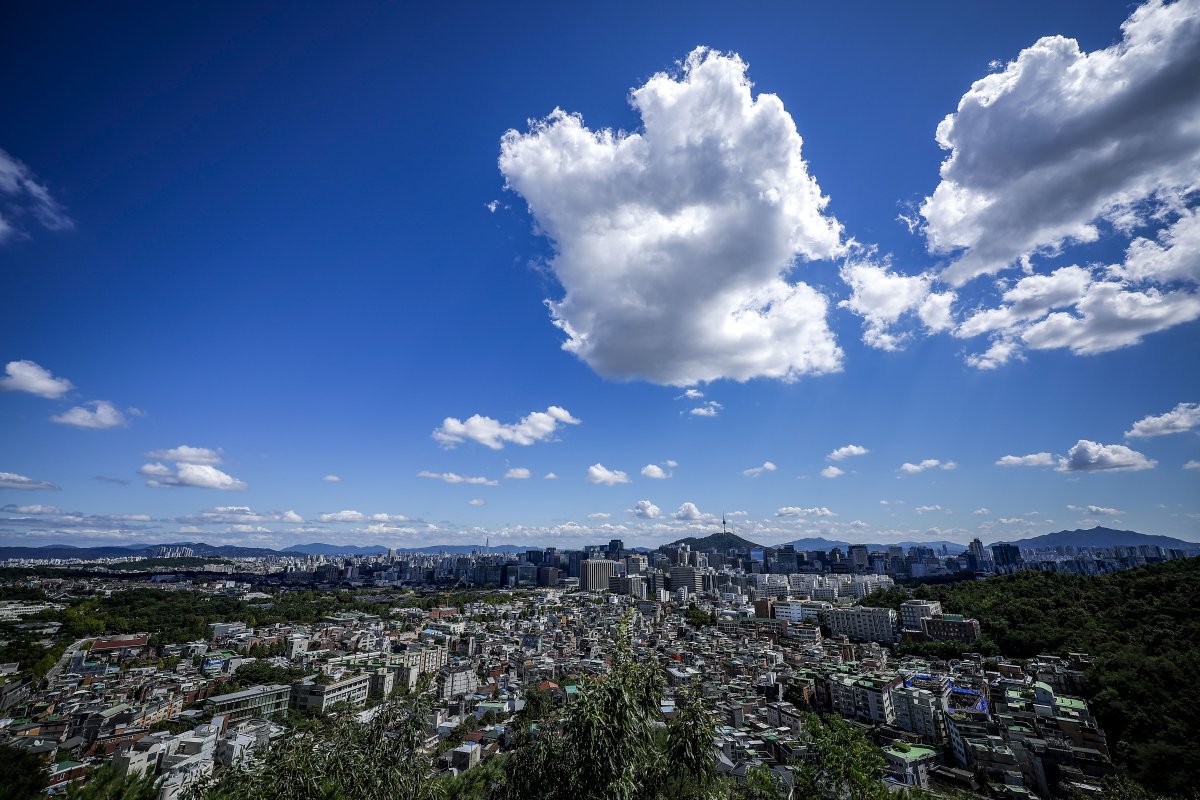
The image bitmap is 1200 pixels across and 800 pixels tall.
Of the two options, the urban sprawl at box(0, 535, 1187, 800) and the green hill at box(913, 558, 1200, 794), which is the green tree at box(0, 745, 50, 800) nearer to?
the urban sprawl at box(0, 535, 1187, 800)

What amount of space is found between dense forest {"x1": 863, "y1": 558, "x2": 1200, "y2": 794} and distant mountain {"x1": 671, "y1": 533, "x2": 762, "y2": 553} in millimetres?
95116

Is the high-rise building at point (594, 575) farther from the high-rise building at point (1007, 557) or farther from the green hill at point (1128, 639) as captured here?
the high-rise building at point (1007, 557)

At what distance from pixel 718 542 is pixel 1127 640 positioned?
116 metres

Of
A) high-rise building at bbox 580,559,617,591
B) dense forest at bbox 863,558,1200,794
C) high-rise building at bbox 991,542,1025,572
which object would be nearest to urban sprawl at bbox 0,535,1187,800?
dense forest at bbox 863,558,1200,794

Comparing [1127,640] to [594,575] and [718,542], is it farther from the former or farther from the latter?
[718,542]

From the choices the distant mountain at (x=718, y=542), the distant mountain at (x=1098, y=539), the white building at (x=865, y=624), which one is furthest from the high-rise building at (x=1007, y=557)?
the distant mountain at (x=1098, y=539)

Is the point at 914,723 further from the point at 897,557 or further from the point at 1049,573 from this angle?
the point at 897,557

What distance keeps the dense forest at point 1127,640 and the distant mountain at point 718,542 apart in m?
95.1

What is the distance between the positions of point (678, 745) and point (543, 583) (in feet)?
291

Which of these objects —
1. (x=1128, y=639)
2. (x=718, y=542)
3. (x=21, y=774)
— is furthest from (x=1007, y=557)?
(x=21, y=774)

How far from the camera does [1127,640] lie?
21.6m

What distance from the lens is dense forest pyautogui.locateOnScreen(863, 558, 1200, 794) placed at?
47.0ft

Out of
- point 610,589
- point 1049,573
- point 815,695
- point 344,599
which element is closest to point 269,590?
point 344,599

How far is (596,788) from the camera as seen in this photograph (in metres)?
3.37
